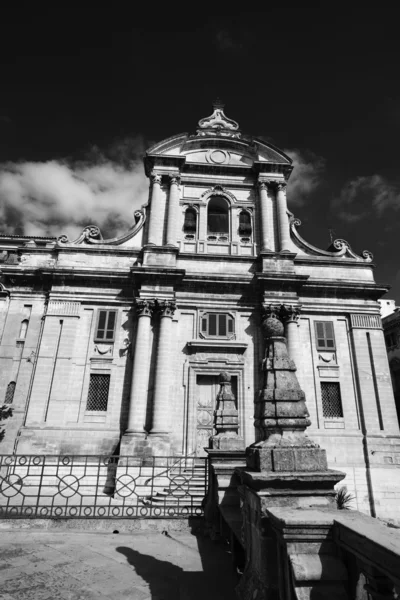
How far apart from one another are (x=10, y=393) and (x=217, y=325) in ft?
33.4

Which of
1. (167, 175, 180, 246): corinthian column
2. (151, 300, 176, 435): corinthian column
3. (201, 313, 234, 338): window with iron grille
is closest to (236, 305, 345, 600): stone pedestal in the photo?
(151, 300, 176, 435): corinthian column

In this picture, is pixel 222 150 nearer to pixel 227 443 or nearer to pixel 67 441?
pixel 67 441

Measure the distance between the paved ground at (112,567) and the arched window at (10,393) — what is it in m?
10.2

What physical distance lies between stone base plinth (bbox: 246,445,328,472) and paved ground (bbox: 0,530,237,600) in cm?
192

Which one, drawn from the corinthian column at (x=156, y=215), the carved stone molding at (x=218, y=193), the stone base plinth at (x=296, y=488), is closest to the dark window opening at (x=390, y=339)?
the carved stone molding at (x=218, y=193)

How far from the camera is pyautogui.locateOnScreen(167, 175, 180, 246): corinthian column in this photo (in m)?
19.4

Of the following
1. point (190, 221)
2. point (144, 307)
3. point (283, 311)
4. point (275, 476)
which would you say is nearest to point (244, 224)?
point (190, 221)

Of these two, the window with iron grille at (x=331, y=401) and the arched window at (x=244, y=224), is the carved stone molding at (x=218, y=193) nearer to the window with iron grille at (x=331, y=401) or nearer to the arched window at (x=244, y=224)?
the arched window at (x=244, y=224)

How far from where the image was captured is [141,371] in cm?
1645

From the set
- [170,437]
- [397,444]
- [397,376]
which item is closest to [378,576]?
[170,437]

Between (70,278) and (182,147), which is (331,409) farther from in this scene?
(182,147)

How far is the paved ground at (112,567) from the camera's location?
4559 mm

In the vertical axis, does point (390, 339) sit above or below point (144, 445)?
above

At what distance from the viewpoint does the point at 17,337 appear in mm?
→ 17359
